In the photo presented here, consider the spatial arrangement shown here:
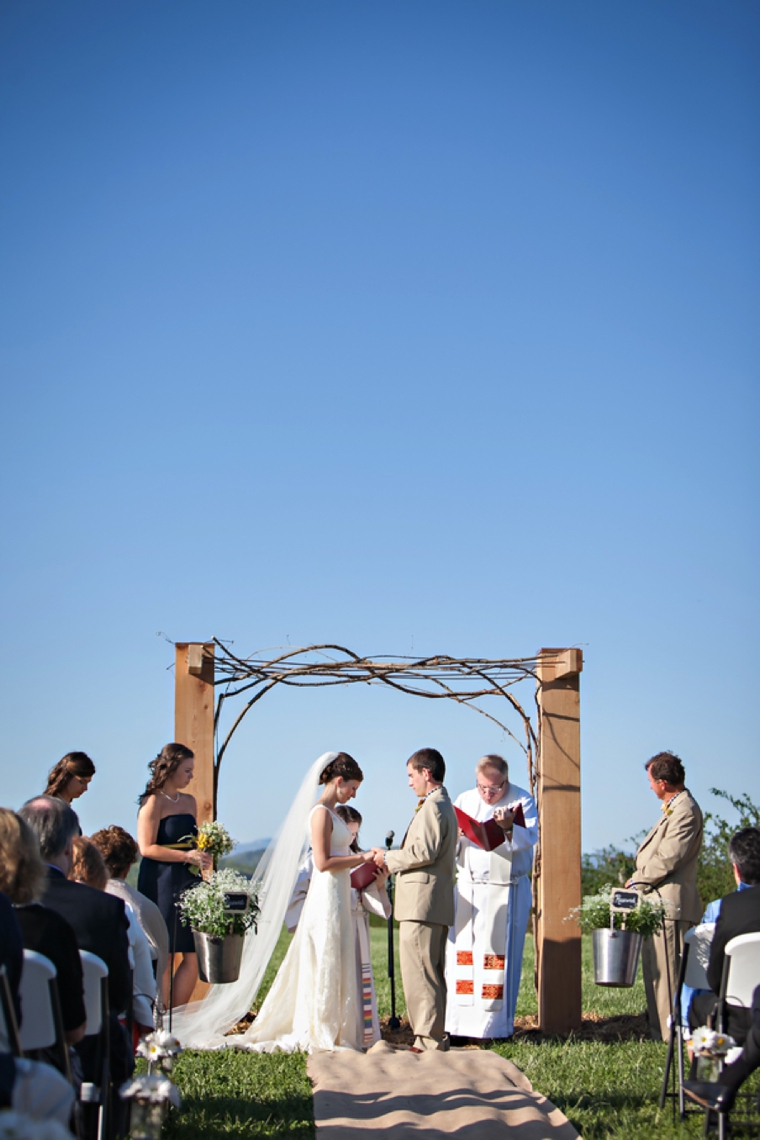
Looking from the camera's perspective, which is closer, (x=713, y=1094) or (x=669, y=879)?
(x=713, y=1094)

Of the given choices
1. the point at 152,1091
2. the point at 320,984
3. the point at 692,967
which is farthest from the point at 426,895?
the point at 152,1091

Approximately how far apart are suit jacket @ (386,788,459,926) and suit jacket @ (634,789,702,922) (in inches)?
58.8

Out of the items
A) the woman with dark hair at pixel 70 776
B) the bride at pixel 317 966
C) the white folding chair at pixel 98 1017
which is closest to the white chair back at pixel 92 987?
the white folding chair at pixel 98 1017

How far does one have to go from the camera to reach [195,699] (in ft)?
29.8

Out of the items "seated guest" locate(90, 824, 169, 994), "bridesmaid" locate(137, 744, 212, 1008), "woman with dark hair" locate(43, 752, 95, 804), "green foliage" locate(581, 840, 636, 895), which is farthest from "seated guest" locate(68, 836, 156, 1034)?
"green foliage" locate(581, 840, 636, 895)

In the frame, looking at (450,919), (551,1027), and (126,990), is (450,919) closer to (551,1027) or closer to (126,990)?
(551,1027)

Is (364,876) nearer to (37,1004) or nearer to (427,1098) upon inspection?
(427,1098)

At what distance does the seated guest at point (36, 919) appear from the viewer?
3613 millimetres

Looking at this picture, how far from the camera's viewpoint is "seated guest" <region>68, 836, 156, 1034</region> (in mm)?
4738

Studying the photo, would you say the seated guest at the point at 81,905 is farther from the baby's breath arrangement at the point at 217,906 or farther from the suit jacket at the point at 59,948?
the baby's breath arrangement at the point at 217,906

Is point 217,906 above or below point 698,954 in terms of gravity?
below

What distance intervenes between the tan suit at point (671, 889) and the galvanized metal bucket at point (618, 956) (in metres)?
0.65

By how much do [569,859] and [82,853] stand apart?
5.27m

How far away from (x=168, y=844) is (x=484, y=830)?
248 cm
